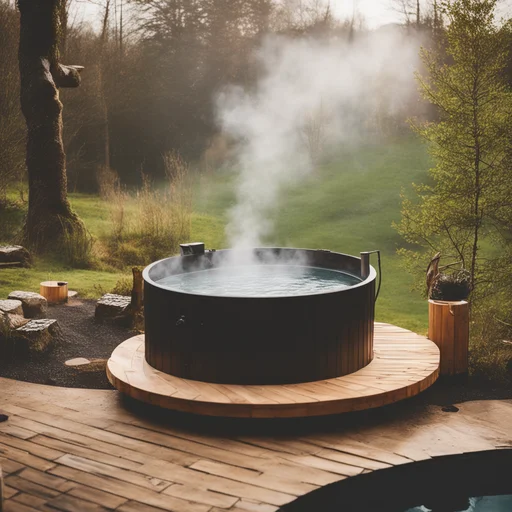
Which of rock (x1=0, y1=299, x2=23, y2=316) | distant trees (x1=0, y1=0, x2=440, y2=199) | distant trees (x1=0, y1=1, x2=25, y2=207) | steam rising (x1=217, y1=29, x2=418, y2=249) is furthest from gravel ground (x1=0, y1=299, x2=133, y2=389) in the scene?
distant trees (x1=0, y1=0, x2=440, y2=199)

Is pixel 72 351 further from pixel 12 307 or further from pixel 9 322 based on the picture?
pixel 12 307

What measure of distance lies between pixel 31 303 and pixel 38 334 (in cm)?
102

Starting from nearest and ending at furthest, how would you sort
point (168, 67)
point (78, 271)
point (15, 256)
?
point (15, 256), point (78, 271), point (168, 67)

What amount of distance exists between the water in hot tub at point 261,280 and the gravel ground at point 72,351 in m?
0.97

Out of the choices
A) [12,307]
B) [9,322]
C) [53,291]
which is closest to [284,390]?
[9,322]

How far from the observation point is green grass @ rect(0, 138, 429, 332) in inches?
328

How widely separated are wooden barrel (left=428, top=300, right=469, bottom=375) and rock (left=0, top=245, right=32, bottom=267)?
616cm

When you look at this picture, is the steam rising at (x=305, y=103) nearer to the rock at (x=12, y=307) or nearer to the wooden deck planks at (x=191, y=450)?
the rock at (x=12, y=307)

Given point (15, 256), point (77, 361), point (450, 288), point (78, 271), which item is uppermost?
point (450, 288)

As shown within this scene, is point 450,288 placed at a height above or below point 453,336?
above

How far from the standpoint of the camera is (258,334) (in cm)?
373

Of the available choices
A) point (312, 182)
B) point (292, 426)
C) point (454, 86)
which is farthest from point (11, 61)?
point (292, 426)

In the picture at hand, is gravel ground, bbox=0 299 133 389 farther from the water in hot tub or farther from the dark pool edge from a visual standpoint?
the dark pool edge

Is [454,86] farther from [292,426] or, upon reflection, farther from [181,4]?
[181,4]
